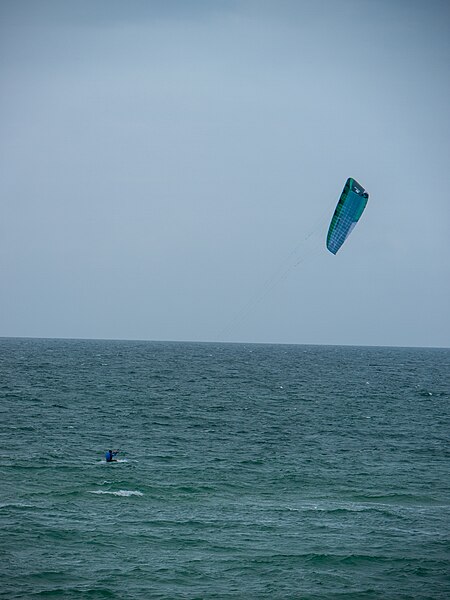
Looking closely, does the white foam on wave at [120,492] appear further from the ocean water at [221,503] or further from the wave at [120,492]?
the ocean water at [221,503]

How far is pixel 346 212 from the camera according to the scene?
42.4m

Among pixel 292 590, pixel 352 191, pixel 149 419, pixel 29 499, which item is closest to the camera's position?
pixel 292 590

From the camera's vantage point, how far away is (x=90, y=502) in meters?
37.0

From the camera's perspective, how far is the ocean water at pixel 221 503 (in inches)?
1116

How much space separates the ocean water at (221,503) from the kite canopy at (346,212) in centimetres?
1360

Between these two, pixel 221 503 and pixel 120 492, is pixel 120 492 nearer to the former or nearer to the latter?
pixel 120 492

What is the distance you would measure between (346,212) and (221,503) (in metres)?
17.1

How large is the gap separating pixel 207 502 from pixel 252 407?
132 feet

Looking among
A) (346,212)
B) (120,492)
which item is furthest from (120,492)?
(346,212)

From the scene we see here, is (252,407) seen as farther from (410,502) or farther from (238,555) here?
(238,555)

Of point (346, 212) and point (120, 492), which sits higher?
point (346, 212)

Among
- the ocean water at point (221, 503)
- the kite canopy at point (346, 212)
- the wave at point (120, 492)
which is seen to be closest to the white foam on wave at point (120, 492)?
the wave at point (120, 492)

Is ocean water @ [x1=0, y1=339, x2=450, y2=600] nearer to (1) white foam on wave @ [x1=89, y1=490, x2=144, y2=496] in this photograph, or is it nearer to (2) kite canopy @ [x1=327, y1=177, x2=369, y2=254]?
(1) white foam on wave @ [x1=89, y1=490, x2=144, y2=496]

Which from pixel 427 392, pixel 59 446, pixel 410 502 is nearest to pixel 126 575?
pixel 410 502
